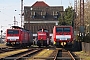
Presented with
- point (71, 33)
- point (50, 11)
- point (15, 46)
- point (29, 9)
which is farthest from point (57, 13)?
point (71, 33)

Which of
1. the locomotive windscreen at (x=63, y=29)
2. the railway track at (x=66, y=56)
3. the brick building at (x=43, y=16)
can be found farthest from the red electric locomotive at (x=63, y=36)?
the brick building at (x=43, y=16)

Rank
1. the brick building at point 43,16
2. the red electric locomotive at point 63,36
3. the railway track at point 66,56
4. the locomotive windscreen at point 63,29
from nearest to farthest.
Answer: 1. the railway track at point 66,56
2. the red electric locomotive at point 63,36
3. the locomotive windscreen at point 63,29
4. the brick building at point 43,16

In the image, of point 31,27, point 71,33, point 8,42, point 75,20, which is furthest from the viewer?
point 31,27

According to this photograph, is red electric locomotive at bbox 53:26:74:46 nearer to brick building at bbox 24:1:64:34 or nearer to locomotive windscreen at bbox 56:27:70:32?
locomotive windscreen at bbox 56:27:70:32

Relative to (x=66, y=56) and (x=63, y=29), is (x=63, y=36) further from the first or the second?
(x=66, y=56)

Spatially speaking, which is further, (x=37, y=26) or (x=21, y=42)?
(x=37, y=26)

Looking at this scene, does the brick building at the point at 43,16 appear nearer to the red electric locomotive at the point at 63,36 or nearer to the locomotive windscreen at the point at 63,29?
the locomotive windscreen at the point at 63,29

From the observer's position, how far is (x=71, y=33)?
39750 mm

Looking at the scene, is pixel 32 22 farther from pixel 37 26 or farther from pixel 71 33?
pixel 71 33

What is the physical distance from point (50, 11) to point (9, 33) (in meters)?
77.7

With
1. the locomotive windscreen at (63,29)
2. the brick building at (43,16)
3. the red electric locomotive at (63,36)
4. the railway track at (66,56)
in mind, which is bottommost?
the railway track at (66,56)

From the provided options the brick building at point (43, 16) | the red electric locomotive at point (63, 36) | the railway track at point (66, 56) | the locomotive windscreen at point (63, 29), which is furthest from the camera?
the brick building at point (43, 16)

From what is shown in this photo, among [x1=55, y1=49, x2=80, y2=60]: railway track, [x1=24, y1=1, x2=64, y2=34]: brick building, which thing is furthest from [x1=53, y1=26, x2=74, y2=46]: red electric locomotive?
[x1=24, y1=1, x2=64, y2=34]: brick building

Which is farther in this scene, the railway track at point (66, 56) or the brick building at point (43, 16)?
the brick building at point (43, 16)
